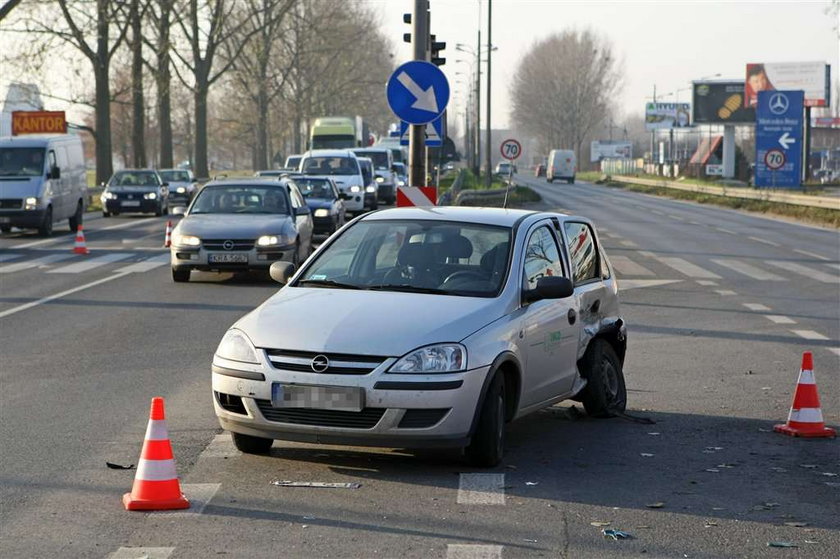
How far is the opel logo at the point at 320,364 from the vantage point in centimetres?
698

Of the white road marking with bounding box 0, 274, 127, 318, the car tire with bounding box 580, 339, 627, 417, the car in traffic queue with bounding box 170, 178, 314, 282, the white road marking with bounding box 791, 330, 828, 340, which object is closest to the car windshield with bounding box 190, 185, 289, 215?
the car in traffic queue with bounding box 170, 178, 314, 282

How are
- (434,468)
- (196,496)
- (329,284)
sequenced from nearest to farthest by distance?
(196,496) < (434,468) < (329,284)

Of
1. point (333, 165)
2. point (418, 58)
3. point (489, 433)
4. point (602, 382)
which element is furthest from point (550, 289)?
point (333, 165)

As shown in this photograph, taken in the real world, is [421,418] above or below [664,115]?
below

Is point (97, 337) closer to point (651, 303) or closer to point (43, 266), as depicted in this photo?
point (651, 303)

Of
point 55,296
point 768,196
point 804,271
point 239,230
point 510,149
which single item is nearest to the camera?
point 55,296

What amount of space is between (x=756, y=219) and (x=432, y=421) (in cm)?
3897

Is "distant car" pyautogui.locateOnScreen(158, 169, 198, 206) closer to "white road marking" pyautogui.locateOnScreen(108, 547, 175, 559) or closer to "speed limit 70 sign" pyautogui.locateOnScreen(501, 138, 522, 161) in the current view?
"speed limit 70 sign" pyautogui.locateOnScreen(501, 138, 522, 161)

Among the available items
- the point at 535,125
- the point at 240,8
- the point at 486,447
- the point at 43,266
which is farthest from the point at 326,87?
the point at 486,447

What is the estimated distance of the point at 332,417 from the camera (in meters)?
7.02

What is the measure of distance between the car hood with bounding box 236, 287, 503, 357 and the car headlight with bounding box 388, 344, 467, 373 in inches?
1.5

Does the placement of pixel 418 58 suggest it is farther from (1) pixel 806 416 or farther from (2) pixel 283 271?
(1) pixel 806 416

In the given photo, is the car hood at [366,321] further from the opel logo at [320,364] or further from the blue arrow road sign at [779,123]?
the blue arrow road sign at [779,123]

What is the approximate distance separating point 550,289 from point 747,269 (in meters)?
15.9
